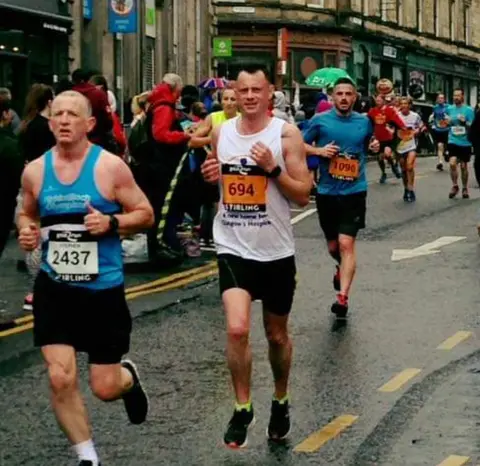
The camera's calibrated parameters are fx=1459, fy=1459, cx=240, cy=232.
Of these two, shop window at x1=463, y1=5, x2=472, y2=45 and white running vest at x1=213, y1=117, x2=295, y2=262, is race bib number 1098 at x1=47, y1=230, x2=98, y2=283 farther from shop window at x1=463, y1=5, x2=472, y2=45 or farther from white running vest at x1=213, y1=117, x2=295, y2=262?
shop window at x1=463, y1=5, x2=472, y2=45

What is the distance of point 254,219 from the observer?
761 cm

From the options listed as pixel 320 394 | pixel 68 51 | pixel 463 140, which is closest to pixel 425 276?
pixel 320 394

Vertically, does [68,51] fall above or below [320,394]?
above

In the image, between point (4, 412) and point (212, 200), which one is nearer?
point (4, 412)

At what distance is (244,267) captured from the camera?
7.59 m

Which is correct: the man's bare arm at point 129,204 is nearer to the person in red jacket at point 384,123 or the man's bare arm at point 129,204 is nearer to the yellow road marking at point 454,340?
the yellow road marking at point 454,340

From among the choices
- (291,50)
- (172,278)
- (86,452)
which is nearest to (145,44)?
(291,50)

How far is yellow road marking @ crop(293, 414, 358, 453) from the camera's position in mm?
7445

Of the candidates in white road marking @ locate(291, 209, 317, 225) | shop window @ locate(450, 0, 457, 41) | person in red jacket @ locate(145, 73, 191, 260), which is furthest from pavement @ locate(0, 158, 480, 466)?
shop window @ locate(450, 0, 457, 41)

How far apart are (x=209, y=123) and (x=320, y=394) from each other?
6073 millimetres

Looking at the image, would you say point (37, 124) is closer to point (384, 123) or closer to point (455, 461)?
point (455, 461)

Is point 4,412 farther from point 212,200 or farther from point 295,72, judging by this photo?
point 295,72

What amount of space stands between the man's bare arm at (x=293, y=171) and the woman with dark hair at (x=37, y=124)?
6033 millimetres

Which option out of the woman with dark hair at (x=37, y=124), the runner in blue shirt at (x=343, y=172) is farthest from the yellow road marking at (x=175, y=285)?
the runner in blue shirt at (x=343, y=172)
